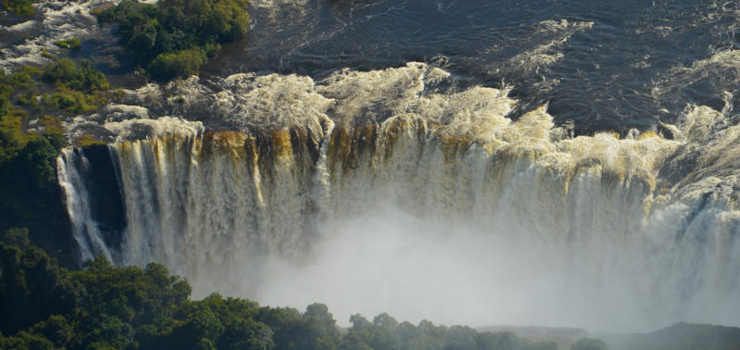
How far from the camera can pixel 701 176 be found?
112 ft

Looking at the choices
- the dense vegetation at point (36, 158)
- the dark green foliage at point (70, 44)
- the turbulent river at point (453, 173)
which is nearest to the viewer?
the turbulent river at point (453, 173)

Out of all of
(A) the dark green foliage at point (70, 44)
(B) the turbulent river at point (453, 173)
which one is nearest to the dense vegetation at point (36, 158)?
(B) the turbulent river at point (453, 173)

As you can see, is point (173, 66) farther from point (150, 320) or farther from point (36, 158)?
point (150, 320)

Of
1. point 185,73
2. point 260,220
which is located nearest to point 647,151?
point 260,220

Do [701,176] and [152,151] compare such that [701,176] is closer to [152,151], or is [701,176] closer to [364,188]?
[364,188]

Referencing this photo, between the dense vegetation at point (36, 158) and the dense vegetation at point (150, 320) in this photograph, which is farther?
the dense vegetation at point (36, 158)

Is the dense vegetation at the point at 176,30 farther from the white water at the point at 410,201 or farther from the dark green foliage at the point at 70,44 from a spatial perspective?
the white water at the point at 410,201

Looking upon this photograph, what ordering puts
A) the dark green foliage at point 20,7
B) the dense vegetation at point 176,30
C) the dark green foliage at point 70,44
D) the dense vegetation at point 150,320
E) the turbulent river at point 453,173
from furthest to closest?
1. the dark green foliage at point 20,7
2. the dark green foliage at point 70,44
3. the dense vegetation at point 176,30
4. the turbulent river at point 453,173
5. the dense vegetation at point 150,320

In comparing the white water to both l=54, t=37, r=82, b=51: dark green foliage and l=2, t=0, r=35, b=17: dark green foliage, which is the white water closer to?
l=54, t=37, r=82, b=51: dark green foliage

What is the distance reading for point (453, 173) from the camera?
3962 centimetres

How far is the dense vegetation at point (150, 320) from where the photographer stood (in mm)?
35438

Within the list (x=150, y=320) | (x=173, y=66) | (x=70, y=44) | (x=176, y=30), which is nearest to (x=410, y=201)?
(x=150, y=320)

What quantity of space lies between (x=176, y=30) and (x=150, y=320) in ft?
64.6

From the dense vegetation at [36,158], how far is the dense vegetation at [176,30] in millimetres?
3986
